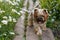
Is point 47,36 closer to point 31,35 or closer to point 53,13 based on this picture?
point 31,35

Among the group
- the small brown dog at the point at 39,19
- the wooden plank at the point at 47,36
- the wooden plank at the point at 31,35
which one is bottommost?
the wooden plank at the point at 47,36

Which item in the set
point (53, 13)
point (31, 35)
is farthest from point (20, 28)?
point (53, 13)

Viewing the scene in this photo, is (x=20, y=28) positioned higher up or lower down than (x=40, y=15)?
lower down

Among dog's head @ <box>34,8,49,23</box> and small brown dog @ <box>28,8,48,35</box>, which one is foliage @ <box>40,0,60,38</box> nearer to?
small brown dog @ <box>28,8,48,35</box>

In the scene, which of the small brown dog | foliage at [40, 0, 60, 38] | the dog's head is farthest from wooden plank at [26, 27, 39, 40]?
foliage at [40, 0, 60, 38]

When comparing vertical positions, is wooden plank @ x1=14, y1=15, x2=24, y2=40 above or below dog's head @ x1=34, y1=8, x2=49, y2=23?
below

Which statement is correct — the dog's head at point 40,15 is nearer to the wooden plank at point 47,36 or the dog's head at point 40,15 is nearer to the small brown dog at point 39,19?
the small brown dog at point 39,19

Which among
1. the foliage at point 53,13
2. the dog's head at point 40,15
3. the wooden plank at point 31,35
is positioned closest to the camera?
the wooden plank at point 31,35

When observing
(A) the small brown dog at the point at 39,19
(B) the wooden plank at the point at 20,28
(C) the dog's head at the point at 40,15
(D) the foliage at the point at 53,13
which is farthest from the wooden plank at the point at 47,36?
(D) the foliage at the point at 53,13

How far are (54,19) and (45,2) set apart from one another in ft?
2.09

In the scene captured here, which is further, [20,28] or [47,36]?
[20,28]

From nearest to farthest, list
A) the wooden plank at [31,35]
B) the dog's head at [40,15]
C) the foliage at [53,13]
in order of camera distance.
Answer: the wooden plank at [31,35]
the dog's head at [40,15]
the foliage at [53,13]

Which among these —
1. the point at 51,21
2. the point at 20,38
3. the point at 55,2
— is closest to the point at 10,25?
the point at 20,38

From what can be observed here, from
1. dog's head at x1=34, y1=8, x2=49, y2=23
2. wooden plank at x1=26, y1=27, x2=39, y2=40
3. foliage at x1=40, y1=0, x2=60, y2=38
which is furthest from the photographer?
foliage at x1=40, y1=0, x2=60, y2=38
